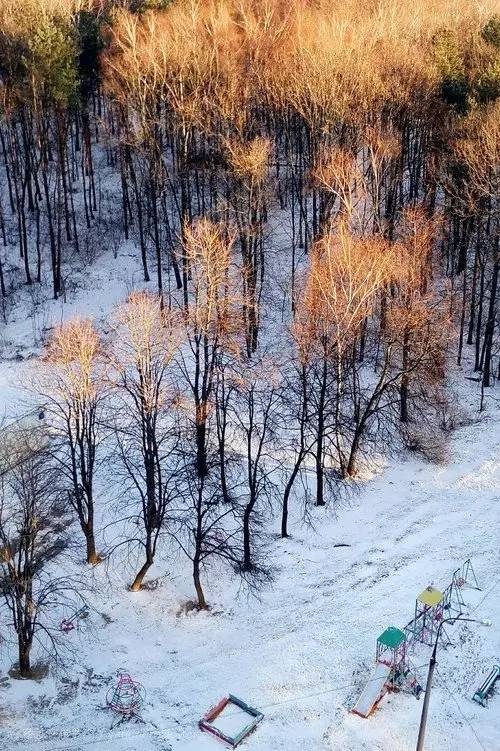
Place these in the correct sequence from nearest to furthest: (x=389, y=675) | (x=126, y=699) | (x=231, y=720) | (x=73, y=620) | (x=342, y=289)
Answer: (x=231, y=720) < (x=389, y=675) < (x=126, y=699) < (x=73, y=620) < (x=342, y=289)

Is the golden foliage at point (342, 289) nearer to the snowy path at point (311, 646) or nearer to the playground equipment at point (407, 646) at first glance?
the snowy path at point (311, 646)

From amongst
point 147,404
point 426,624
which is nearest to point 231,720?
point 426,624

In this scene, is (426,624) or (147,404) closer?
(426,624)

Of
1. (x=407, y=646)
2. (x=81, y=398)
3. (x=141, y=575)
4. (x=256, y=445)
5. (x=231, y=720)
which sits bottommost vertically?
(x=231, y=720)

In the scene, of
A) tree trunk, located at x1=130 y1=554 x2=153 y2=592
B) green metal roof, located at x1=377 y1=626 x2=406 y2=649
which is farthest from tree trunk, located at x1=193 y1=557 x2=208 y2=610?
green metal roof, located at x1=377 y1=626 x2=406 y2=649

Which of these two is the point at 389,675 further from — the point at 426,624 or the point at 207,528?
the point at 207,528

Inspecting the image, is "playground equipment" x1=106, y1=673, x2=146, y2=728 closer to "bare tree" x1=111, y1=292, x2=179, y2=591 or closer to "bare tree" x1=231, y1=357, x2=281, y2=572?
"bare tree" x1=111, y1=292, x2=179, y2=591

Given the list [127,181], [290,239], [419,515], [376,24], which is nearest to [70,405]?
[419,515]
